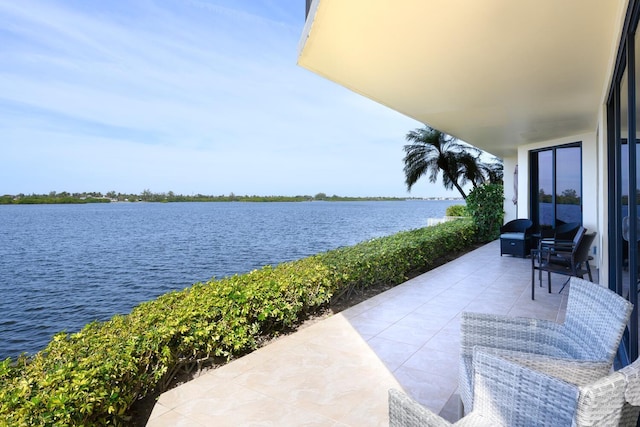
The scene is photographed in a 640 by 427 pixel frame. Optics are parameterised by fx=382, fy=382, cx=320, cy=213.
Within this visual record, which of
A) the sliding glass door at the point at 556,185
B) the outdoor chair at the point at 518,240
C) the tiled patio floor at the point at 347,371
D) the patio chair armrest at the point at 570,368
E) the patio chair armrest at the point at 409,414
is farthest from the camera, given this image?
the outdoor chair at the point at 518,240

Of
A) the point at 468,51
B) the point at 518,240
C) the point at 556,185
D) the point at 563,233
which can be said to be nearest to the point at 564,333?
the point at 468,51

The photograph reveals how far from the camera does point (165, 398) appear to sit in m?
2.43

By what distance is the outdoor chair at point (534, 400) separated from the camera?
37.3 inches

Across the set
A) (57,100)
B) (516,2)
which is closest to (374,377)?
(516,2)

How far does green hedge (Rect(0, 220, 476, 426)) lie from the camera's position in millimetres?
1842

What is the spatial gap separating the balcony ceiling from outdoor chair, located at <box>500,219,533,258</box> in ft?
11.0

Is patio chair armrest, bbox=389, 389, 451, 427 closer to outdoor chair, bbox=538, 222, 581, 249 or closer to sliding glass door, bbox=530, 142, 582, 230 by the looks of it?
outdoor chair, bbox=538, 222, 581, 249

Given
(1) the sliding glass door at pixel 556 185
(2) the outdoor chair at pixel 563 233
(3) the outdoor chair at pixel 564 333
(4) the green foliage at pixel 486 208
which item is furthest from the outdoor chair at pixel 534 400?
(4) the green foliage at pixel 486 208

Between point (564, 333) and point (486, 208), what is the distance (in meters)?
9.53

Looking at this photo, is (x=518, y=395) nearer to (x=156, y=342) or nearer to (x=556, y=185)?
(x=156, y=342)

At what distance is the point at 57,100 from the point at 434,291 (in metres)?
27.3

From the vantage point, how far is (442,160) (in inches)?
701

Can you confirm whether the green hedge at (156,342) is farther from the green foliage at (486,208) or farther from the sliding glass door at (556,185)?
the green foliage at (486,208)

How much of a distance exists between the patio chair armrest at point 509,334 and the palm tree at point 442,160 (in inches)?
639
